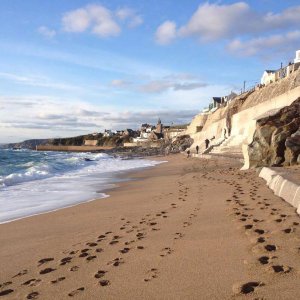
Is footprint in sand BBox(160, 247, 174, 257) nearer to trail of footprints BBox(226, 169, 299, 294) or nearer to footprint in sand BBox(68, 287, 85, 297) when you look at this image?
trail of footprints BBox(226, 169, 299, 294)

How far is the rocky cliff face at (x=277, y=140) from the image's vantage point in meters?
11.7

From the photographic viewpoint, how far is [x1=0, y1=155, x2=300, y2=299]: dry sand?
3.25m

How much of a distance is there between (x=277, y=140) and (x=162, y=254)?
898cm

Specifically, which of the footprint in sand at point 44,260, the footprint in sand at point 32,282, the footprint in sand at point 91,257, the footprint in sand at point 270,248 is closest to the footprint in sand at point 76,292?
the footprint in sand at point 32,282

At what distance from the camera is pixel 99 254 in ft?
15.1

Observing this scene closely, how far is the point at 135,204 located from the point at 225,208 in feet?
8.46

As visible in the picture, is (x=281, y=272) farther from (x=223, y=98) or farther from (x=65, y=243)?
(x=223, y=98)

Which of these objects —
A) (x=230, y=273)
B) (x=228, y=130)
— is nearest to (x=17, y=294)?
(x=230, y=273)

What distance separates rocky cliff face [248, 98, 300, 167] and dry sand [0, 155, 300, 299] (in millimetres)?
5034

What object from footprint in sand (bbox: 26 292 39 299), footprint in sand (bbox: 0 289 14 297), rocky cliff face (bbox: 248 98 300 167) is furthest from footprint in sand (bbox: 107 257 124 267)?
rocky cliff face (bbox: 248 98 300 167)

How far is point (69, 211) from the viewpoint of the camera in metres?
8.43

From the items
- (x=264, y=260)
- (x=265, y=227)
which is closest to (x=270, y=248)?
(x=264, y=260)

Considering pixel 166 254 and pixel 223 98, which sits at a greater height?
pixel 223 98

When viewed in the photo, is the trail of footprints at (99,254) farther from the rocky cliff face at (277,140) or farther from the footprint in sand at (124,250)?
the rocky cliff face at (277,140)
